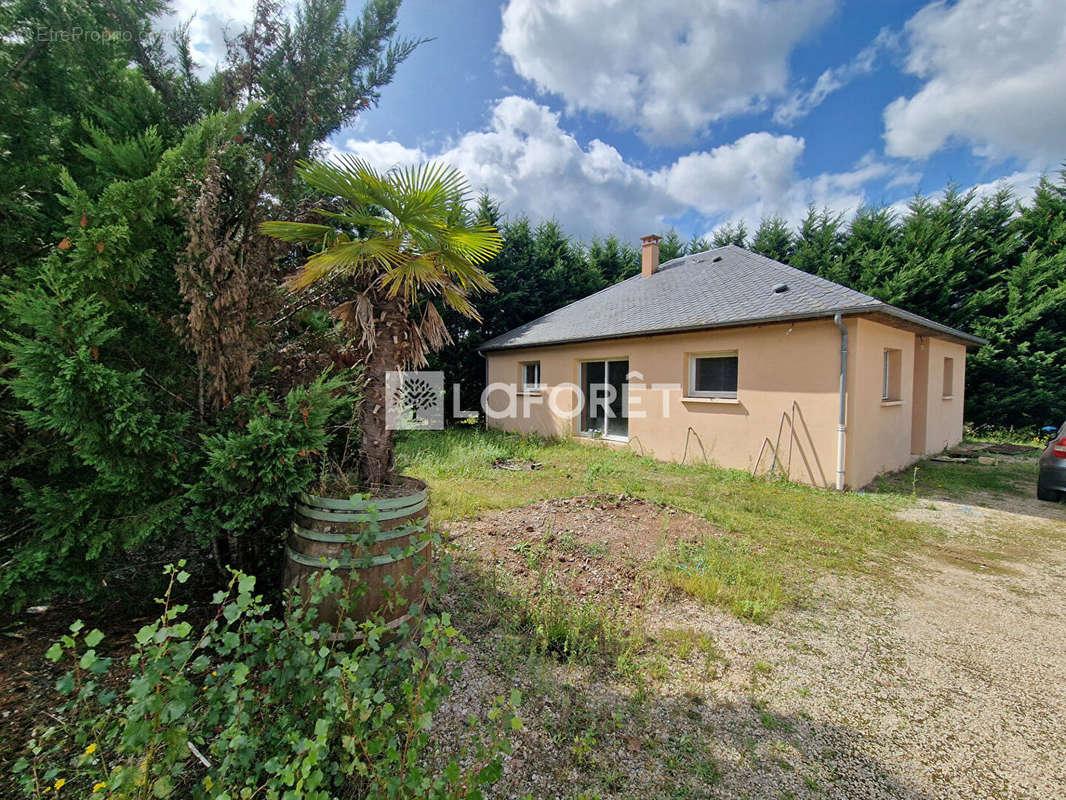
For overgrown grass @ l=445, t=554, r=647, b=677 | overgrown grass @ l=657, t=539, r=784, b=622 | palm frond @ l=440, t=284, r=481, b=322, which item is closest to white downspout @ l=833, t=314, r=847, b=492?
overgrown grass @ l=657, t=539, r=784, b=622

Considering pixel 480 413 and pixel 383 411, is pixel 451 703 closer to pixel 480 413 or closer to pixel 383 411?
pixel 383 411

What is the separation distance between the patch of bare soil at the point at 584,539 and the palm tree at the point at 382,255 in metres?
1.52

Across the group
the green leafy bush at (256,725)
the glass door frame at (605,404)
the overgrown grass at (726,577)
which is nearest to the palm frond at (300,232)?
the green leafy bush at (256,725)

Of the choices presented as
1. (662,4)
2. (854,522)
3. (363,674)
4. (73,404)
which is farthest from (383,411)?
(662,4)

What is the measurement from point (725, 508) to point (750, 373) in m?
3.02

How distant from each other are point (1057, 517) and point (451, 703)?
846cm

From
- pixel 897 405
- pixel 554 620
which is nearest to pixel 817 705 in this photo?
pixel 554 620

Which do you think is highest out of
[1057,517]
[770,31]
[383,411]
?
[770,31]

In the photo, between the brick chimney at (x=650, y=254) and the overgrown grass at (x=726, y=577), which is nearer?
the overgrown grass at (x=726, y=577)

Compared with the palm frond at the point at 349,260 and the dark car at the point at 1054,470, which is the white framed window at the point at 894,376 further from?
the palm frond at the point at 349,260

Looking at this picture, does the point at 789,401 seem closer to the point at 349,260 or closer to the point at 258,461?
the point at 349,260

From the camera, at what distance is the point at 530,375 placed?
495 inches

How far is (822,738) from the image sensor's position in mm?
2021

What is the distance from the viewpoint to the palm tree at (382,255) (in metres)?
2.56
